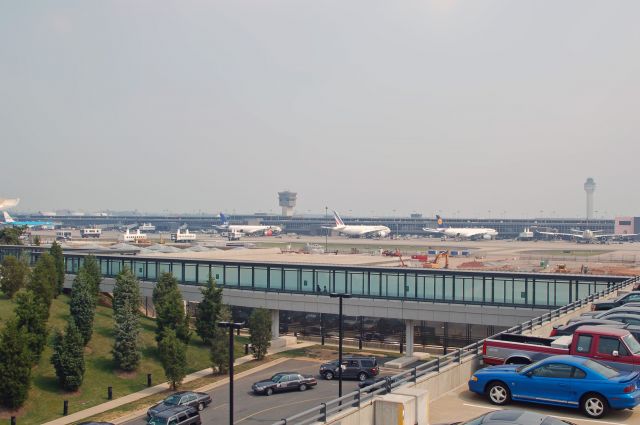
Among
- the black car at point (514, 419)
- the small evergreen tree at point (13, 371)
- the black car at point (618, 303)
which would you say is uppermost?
the black car at point (514, 419)

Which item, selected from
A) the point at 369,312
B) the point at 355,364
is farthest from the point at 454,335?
the point at 355,364

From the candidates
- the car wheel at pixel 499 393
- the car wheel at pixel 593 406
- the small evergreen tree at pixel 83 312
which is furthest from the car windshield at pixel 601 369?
the small evergreen tree at pixel 83 312

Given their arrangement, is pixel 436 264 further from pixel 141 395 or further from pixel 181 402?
pixel 181 402

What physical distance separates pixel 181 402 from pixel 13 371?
1083cm

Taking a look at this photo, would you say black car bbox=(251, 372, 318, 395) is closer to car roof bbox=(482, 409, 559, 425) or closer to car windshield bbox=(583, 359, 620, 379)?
car windshield bbox=(583, 359, 620, 379)

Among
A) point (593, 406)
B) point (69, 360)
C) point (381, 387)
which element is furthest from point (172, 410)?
point (593, 406)

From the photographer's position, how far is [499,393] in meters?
16.5

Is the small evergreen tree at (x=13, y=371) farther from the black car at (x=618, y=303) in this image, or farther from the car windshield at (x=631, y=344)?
the car windshield at (x=631, y=344)

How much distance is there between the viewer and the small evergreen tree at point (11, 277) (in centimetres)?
5944

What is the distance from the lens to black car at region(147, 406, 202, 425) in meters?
35.2

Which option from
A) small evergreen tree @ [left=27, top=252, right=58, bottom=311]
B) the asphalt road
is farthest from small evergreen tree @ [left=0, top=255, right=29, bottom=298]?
the asphalt road

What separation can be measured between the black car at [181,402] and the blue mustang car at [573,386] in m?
26.3

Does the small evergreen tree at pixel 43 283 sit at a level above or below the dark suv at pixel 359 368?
above

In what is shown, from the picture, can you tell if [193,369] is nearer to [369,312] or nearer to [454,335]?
[369,312]
